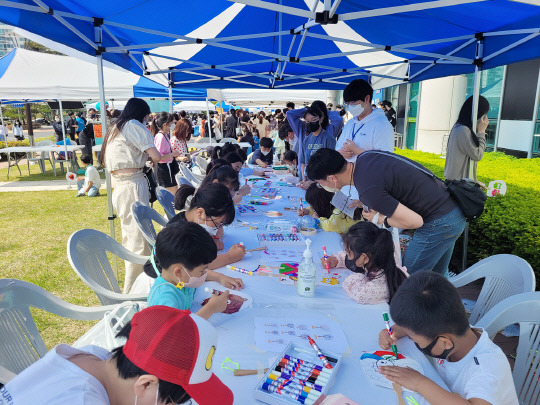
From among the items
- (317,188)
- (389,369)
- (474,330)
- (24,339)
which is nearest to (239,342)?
(389,369)

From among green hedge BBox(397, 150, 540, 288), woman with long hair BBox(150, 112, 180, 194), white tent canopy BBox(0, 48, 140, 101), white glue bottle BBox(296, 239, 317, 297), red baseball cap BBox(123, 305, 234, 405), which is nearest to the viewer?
red baseball cap BBox(123, 305, 234, 405)

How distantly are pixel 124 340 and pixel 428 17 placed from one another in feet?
12.8

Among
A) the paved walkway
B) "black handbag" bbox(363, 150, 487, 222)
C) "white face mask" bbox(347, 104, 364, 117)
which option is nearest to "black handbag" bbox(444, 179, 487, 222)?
"black handbag" bbox(363, 150, 487, 222)

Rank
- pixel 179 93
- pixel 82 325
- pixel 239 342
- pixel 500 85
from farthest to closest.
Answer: pixel 179 93 → pixel 500 85 → pixel 82 325 → pixel 239 342

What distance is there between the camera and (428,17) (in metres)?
Answer: 3.63

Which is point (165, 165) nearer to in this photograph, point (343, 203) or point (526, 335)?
point (343, 203)

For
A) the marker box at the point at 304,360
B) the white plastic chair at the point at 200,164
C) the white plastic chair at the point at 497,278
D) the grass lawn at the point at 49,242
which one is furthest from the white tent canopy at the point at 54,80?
the marker box at the point at 304,360

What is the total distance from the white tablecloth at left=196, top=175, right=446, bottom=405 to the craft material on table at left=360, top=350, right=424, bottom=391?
0.08ft

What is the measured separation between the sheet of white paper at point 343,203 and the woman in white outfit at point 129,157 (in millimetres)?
1733

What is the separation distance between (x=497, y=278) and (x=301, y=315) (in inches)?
47.1

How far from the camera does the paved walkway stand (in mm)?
8727

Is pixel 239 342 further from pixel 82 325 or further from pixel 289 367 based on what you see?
pixel 82 325

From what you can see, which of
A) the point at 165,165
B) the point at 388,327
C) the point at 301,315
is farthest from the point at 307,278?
the point at 165,165

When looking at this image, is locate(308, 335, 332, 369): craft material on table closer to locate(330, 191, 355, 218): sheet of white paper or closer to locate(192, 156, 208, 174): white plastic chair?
locate(330, 191, 355, 218): sheet of white paper
